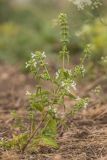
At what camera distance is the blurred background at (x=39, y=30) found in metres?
5.27

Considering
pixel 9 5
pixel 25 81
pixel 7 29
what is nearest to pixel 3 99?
pixel 25 81

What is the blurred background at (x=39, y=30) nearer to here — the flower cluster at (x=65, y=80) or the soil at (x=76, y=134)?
the soil at (x=76, y=134)

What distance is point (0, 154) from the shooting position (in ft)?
10.1

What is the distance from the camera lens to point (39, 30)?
30.6 ft

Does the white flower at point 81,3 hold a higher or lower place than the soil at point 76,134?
higher

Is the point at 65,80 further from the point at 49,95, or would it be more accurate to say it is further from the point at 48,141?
the point at 48,141

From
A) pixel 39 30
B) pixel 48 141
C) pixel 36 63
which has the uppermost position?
pixel 39 30

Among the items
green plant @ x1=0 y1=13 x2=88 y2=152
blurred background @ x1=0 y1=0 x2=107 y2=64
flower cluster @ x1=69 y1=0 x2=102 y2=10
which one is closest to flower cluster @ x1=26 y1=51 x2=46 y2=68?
green plant @ x1=0 y1=13 x2=88 y2=152

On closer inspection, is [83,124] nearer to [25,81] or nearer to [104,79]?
[104,79]

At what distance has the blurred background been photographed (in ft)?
17.3

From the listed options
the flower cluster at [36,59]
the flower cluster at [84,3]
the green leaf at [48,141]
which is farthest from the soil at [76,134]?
the flower cluster at [84,3]

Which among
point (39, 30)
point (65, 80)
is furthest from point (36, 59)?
point (39, 30)

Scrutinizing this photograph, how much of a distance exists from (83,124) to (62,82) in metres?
0.91

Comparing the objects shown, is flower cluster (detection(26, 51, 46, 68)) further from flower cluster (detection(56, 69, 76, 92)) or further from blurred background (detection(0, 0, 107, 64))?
blurred background (detection(0, 0, 107, 64))
